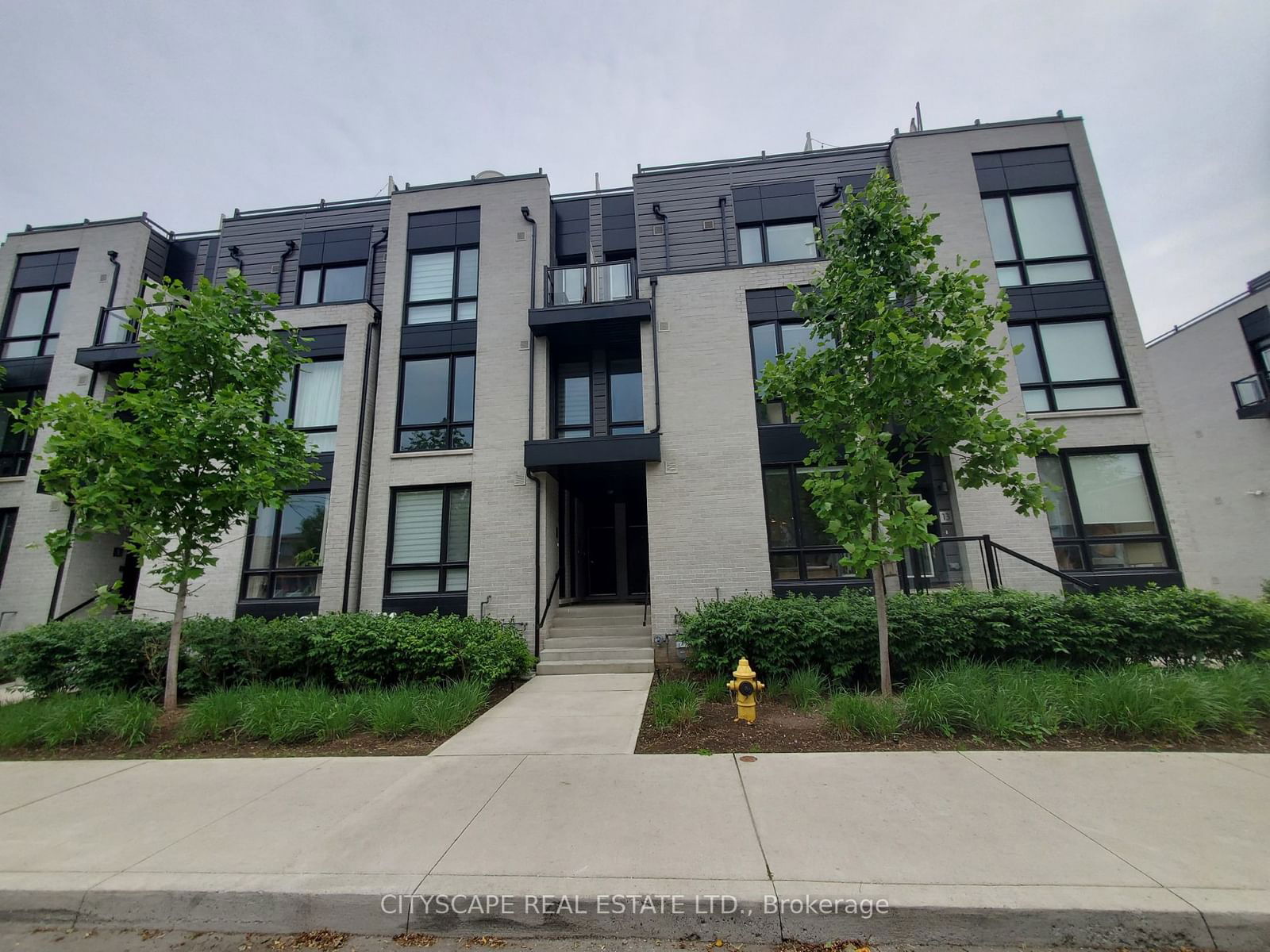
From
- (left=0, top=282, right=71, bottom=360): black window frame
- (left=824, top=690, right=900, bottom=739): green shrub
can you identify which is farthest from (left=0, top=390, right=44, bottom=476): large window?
(left=824, top=690, right=900, bottom=739): green shrub

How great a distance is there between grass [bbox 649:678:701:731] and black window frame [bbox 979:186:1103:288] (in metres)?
9.95

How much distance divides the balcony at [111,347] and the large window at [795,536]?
13.9 meters

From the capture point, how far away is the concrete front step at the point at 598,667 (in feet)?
28.4

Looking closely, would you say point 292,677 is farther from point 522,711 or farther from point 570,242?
point 570,242

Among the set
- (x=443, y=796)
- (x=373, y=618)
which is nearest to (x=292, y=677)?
(x=373, y=618)

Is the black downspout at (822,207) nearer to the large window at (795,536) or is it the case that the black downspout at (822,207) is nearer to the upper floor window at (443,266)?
the large window at (795,536)

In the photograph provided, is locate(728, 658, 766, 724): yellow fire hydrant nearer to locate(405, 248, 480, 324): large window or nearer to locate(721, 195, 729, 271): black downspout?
locate(721, 195, 729, 271): black downspout

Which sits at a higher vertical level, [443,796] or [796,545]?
[796,545]

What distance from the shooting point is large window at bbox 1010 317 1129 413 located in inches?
380

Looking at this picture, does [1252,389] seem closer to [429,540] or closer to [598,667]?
[598,667]

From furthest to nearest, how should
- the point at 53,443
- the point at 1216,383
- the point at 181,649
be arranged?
the point at 1216,383
the point at 181,649
the point at 53,443

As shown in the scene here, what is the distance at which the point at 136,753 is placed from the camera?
18.1 feet

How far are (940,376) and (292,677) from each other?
9.54 meters

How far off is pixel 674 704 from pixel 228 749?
4883mm
